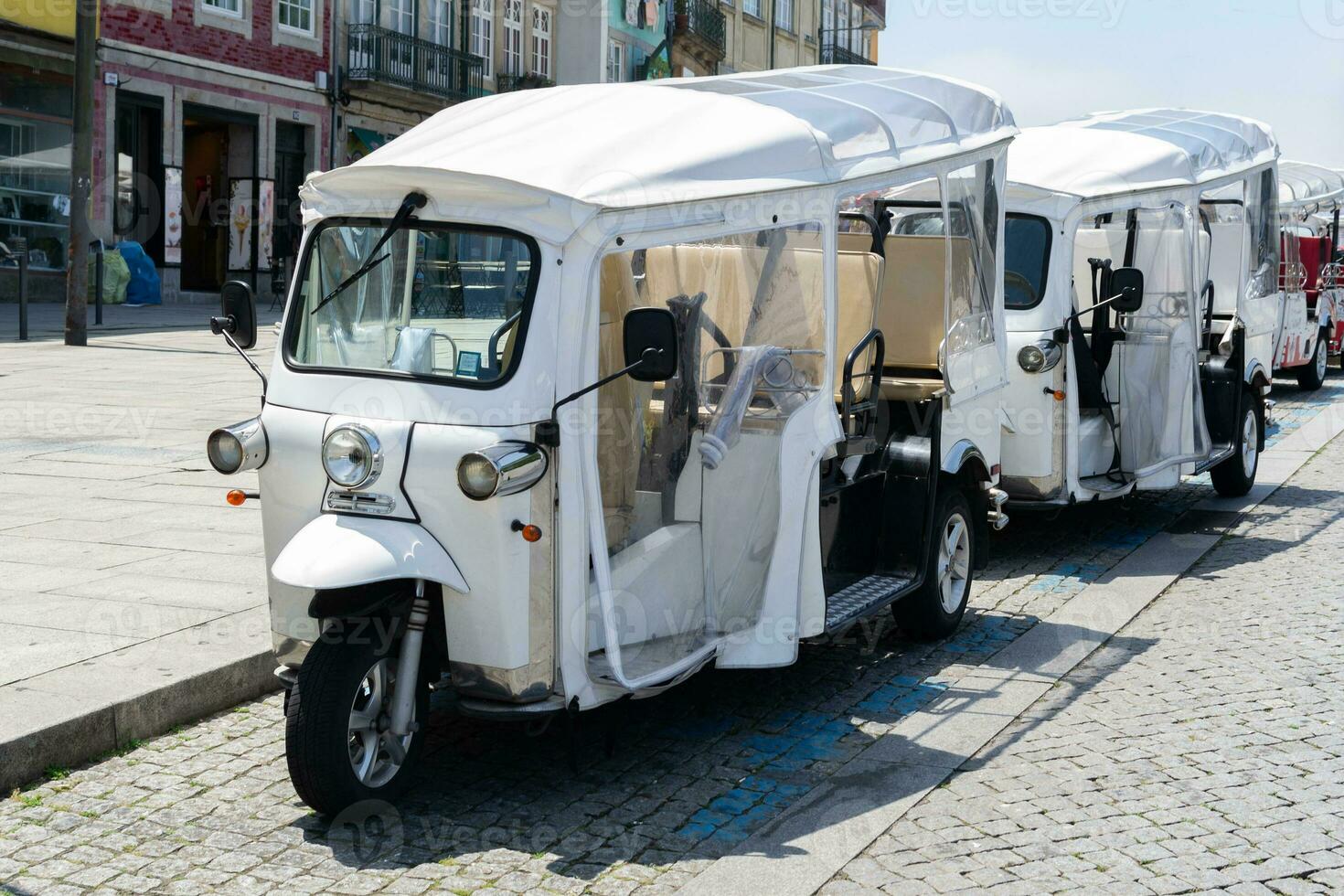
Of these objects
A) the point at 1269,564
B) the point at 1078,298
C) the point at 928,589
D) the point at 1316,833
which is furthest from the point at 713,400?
the point at 1078,298

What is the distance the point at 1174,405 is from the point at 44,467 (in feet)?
24.2

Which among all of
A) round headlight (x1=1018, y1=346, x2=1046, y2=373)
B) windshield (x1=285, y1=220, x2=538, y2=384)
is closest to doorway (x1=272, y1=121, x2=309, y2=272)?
round headlight (x1=1018, y1=346, x2=1046, y2=373)

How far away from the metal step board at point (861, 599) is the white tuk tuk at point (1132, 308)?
98.4 inches

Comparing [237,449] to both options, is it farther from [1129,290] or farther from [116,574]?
[1129,290]

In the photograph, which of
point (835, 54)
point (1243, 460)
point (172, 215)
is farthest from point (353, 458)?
point (835, 54)

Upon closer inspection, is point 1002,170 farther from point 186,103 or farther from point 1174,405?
point 186,103

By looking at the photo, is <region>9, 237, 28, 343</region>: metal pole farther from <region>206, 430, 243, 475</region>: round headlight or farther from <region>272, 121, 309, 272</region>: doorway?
<region>206, 430, 243, 475</region>: round headlight

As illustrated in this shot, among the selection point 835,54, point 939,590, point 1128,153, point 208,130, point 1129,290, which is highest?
point 835,54

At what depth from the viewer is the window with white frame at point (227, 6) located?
28828 mm

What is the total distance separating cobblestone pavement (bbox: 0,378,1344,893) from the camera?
469cm

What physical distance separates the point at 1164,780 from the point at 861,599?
1.65 meters

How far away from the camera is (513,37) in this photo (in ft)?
127

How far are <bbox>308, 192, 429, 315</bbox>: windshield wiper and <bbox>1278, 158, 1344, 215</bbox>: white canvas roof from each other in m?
15.7

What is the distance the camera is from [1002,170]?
325 inches
